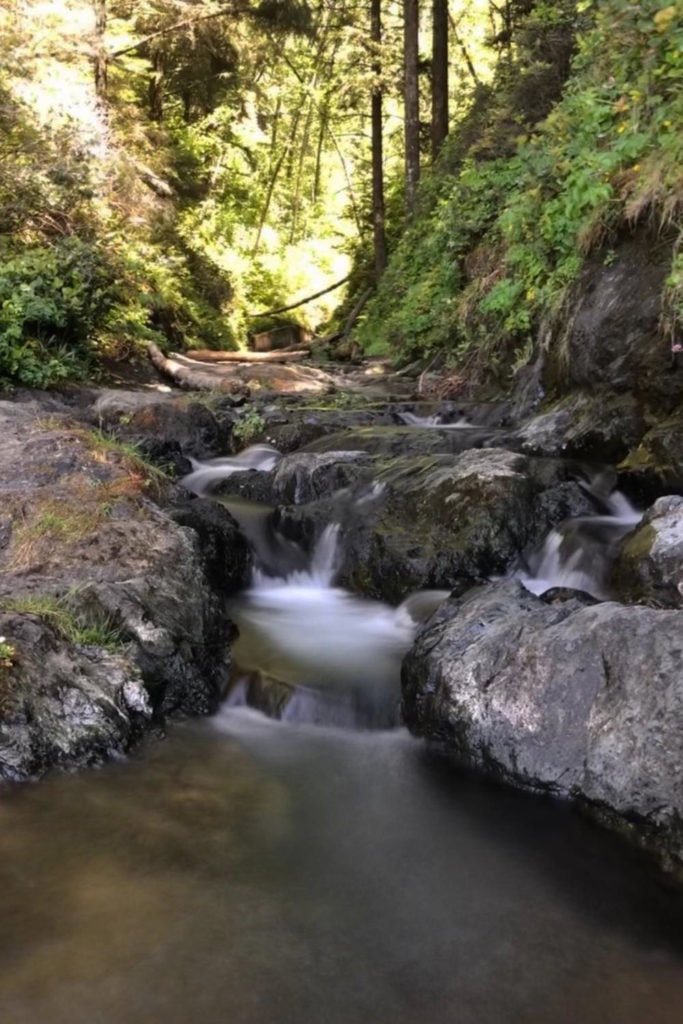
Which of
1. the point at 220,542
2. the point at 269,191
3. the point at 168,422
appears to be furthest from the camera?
the point at 269,191

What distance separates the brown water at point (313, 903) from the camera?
2.72m

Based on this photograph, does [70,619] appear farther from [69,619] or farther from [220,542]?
[220,542]

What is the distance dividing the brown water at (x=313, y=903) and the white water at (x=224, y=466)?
517 centimetres

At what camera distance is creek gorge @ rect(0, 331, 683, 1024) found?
9.43 feet

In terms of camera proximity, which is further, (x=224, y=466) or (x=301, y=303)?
(x=301, y=303)

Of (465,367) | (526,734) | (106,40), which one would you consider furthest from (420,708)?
(106,40)

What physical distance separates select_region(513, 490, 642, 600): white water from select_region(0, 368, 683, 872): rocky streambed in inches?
1.0

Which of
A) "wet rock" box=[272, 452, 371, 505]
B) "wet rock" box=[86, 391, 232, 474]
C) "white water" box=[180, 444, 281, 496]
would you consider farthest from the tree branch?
"wet rock" box=[272, 452, 371, 505]

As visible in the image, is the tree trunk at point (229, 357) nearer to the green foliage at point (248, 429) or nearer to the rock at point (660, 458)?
the green foliage at point (248, 429)

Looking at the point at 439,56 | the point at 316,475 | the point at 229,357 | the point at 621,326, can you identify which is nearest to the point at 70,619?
the point at 316,475

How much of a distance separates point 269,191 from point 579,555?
84.4ft

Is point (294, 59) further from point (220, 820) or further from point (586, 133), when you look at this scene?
point (220, 820)

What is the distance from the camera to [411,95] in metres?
18.4

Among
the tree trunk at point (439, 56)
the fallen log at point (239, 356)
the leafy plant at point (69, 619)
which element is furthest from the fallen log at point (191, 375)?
the tree trunk at point (439, 56)
